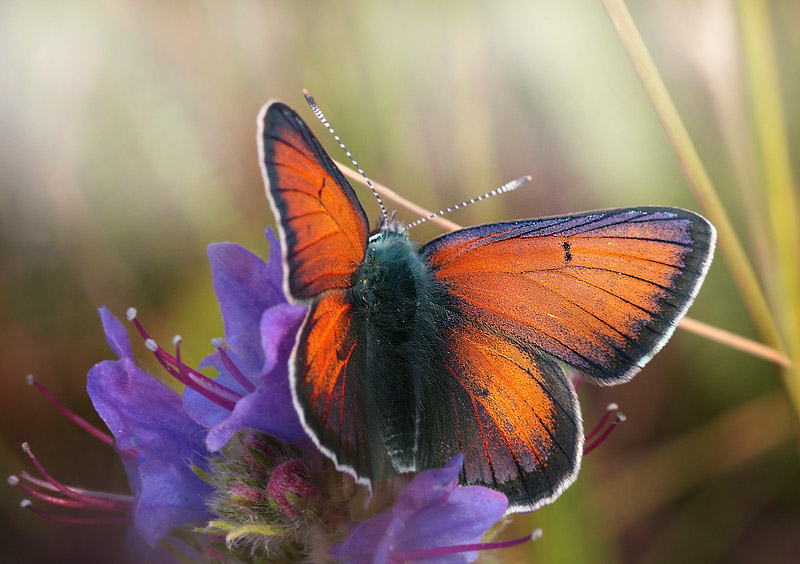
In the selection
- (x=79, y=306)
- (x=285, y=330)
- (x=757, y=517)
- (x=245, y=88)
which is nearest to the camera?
(x=285, y=330)

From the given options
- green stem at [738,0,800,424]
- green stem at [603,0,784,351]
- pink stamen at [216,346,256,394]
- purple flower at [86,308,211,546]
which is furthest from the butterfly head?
green stem at [738,0,800,424]

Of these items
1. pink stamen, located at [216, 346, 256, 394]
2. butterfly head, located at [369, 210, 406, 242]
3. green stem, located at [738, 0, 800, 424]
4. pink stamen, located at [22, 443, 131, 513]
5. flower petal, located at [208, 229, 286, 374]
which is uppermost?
flower petal, located at [208, 229, 286, 374]

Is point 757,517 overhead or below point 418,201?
below

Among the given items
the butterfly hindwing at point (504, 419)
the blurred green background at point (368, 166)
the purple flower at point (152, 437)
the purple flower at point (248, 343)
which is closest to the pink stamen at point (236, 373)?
the purple flower at point (248, 343)

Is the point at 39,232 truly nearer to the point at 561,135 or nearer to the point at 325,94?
the point at 325,94


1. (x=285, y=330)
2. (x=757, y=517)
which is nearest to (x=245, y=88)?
(x=285, y=330)

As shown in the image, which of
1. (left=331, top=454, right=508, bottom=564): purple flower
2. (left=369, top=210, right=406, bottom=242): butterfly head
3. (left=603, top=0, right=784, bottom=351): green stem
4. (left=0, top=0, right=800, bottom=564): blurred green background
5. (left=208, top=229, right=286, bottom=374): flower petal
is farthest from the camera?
(left=0, top=0, right=800, bottom=564): blurred green background

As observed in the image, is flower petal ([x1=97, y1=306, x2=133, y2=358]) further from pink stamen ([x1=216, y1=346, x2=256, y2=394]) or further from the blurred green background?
the blurred green background
